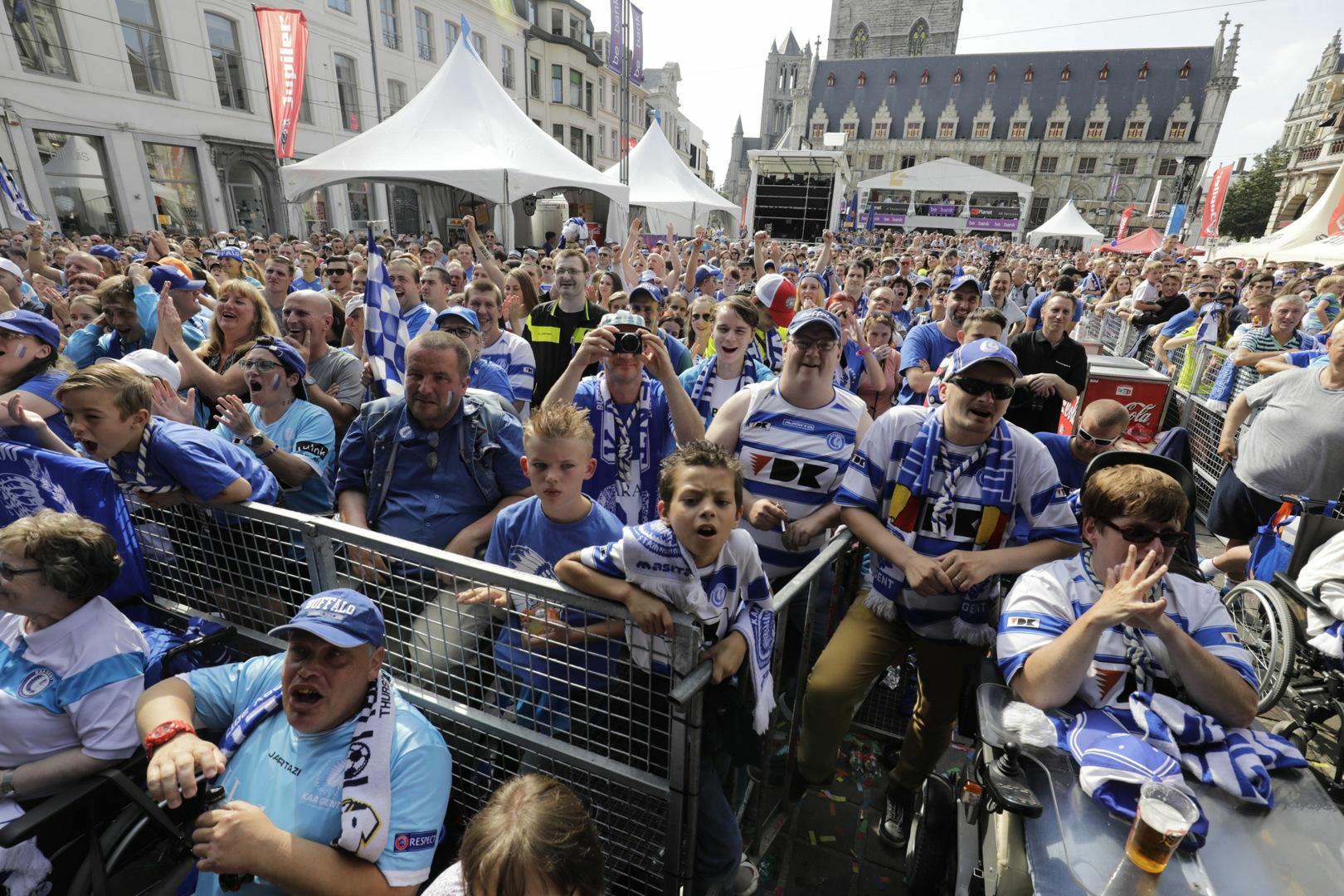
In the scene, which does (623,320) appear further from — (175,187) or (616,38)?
(175,187)

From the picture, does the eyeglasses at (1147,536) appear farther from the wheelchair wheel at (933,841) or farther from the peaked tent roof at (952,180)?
the peaked tent roof at (952,180)

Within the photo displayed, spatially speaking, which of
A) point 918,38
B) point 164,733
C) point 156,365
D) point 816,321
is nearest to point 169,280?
point 156,365

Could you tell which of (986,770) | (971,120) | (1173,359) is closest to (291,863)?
(986,770)

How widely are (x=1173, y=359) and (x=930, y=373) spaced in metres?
5.73

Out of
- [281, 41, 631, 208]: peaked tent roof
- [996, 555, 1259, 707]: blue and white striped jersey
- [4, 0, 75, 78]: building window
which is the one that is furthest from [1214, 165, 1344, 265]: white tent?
[4, 0, 75, 78]: building window

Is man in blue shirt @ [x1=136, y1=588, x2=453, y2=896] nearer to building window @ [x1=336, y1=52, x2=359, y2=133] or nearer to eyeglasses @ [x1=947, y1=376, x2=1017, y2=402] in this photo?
eyeglasses @ [x1=947, y1=376, x2=1017, y2=402]

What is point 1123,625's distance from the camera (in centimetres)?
203

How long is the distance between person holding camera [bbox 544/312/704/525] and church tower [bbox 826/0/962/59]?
3475 inches

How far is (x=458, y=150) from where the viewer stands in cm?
1172

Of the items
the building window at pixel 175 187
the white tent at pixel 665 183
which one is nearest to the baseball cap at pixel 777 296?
the white tent at pixel 665 183

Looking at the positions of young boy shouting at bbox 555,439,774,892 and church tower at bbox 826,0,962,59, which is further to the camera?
church tower at bbox 826,0,962,59

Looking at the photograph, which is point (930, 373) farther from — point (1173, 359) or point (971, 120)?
point (971, 120)

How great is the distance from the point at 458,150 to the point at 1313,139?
80765 mm

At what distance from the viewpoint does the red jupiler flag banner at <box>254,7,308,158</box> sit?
14273 mm
